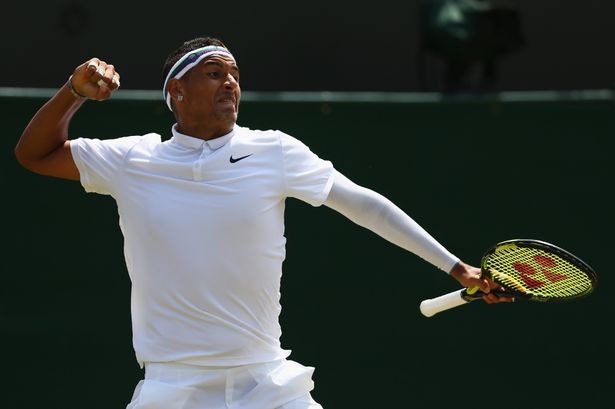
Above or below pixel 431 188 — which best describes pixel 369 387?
below

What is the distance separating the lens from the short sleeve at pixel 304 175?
4.21 metres

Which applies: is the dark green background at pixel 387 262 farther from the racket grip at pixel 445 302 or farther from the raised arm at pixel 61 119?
the raised arm at pixel 61 119

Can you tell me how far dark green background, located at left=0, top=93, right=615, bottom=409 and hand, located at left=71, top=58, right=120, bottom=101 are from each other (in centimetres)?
202

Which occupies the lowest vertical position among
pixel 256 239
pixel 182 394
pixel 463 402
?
pixel 463 402

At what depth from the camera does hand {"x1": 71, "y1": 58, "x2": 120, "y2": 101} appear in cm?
414

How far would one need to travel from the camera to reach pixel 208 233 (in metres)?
4.11

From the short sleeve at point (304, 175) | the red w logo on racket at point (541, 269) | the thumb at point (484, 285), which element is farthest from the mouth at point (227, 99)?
the red w logo on racket at point (541, 269)

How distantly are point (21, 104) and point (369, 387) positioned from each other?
7.26 feet

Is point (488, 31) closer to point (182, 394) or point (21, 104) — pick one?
point (21, 104)

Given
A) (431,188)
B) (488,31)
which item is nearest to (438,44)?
(488,31)

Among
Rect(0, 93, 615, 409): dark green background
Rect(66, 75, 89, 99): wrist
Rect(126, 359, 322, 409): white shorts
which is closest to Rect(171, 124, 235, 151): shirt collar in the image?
Rect(66, 75, 89, 99): wrist

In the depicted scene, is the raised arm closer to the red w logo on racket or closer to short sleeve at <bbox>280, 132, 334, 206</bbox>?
short sleeve at <bbox>280, 132, 334, 206</bbox>

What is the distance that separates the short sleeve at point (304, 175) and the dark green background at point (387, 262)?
1991 mm

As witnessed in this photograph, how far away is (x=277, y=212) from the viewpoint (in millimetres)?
4242
